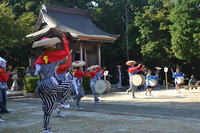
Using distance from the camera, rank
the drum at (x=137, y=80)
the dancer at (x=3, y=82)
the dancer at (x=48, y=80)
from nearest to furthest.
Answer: the dancer at (x=48, y=80), the dancer at (x=3, y=82), the drum at (x=137, y=80)

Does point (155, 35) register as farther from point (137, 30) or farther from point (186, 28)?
point (186, 28)

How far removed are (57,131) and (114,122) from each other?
5.04 ft

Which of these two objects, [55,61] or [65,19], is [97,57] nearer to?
[65,19]

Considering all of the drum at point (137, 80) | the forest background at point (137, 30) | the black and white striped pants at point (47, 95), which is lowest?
the black and white striped pants at point (47, 95)

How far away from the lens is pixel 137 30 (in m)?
26.2

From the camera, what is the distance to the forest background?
20.0 m

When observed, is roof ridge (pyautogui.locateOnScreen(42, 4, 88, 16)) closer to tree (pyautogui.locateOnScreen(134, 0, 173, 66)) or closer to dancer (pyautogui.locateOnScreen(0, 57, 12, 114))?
tree (pyautogui.locateOnScreen(134, 0, 173, 66))

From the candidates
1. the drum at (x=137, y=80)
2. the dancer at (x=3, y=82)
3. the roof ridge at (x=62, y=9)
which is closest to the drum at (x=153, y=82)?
the drum at (x=137, y=80)

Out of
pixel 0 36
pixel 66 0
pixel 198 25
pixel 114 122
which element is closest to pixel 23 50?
pixel 0 36

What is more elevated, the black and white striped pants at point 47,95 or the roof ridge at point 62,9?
the roof ridge at point 62,9

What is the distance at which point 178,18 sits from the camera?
21656 millimetres

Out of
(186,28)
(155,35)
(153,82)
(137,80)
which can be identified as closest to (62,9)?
(155,35)

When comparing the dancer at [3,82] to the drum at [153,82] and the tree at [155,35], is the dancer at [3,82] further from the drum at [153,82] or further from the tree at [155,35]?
the tree at [155,35]

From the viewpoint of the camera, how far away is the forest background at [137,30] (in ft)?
65.5
